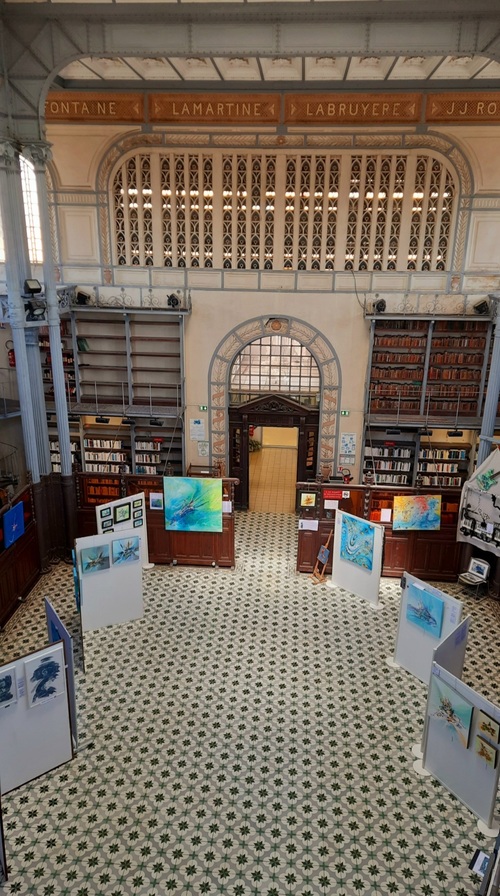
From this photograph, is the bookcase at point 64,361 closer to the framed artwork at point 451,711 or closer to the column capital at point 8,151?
the column capital at point 8,151

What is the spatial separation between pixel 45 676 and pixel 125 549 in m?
3.09

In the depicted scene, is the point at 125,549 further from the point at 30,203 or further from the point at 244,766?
the point at 30,203

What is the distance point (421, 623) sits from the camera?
27.3 feet

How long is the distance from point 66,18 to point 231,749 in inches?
450

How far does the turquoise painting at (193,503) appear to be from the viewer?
1132 cm

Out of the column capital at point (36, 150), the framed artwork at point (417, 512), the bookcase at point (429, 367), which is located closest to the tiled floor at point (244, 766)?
the framed artwork at point (417, 512)

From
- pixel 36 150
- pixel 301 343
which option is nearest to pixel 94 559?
pixel 36 150

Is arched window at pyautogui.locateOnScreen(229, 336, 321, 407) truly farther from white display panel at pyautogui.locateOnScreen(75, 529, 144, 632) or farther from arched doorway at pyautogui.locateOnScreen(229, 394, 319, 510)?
white display panel at pyautogui.locateOnScreen(75, 529, 144, 632)

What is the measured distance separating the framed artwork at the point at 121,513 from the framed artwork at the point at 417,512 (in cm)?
506

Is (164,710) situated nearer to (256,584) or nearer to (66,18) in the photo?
(256,584)

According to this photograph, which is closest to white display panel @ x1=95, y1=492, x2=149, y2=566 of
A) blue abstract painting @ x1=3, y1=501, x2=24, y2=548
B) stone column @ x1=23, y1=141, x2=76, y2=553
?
blue abstract painting @ x1=3, y1=501, x2=24, y2=548

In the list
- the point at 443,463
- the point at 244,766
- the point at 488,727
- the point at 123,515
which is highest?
the point at 443,463

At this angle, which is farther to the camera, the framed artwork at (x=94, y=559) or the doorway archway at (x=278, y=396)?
the doorway archway at (x=278, y=396)

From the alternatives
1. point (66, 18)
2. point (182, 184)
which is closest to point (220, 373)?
point (182, 184)
